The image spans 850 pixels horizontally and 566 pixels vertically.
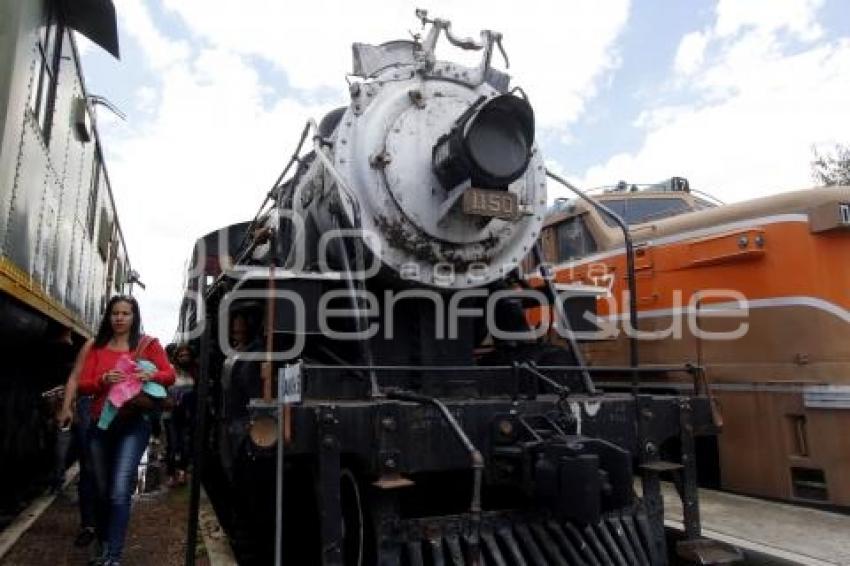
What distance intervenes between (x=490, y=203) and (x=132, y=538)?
338cm

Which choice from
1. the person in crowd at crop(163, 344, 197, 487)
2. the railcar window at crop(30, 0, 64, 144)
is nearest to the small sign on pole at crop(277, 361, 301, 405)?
the railcar window at crop(30, 0, 64, 144)

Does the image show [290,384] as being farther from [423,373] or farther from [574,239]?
[574,239]

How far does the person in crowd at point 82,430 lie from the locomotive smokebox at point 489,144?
2358 millimetres

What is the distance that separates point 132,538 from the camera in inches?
193

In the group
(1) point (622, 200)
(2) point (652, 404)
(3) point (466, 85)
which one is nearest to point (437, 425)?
(2) point (652, 404)

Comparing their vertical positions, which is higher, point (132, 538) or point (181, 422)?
point (181, 422)

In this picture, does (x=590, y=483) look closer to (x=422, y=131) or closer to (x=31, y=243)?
(x=422, y=131)

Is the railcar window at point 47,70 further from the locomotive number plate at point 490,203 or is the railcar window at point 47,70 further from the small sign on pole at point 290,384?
the locomotive number plate at point 490,203

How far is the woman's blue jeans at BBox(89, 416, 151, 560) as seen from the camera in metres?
3.69

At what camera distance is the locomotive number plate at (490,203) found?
3.96m

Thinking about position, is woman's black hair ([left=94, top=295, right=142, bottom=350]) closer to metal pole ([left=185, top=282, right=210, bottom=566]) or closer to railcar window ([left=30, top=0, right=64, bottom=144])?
metal pole ([left=185, top=282, right=210, bottom=566])

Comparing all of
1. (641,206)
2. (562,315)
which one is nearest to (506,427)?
(562,315)

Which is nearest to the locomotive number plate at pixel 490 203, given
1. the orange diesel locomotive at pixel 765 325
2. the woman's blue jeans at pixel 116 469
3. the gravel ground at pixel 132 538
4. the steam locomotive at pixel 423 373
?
the steam locomotive at pixel 423 373

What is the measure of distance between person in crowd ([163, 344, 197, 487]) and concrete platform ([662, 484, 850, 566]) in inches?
184
